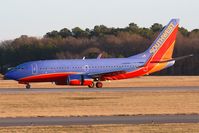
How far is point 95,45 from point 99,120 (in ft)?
379

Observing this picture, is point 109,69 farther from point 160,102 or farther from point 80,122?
point 80,122

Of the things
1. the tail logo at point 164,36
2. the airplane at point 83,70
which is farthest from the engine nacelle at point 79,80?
the tail logo at point 164,36

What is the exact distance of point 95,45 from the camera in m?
143

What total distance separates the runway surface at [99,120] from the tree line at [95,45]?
94.4m

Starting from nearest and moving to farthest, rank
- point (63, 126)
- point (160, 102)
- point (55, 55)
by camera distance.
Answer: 1. point (63, 126)
2. point (160, 102)
3. point (55, 55)

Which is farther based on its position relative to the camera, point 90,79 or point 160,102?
point 90,79

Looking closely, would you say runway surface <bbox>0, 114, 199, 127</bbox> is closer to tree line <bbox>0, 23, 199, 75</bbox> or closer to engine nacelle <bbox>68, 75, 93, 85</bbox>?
engine nacelle <bbox>68, 75, 93, 85</bbox>

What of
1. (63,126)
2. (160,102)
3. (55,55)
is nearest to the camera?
(63,126)

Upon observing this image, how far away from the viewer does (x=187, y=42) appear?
133000 mm

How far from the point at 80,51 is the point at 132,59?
3084 inches

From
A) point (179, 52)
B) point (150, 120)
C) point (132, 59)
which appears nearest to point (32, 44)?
point (179, 52)

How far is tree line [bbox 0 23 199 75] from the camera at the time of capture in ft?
439

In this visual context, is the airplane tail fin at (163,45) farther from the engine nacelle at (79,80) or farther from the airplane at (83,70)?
the engine nacelle at (79,80)

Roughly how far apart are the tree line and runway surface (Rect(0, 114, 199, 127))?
94405 millimetres
